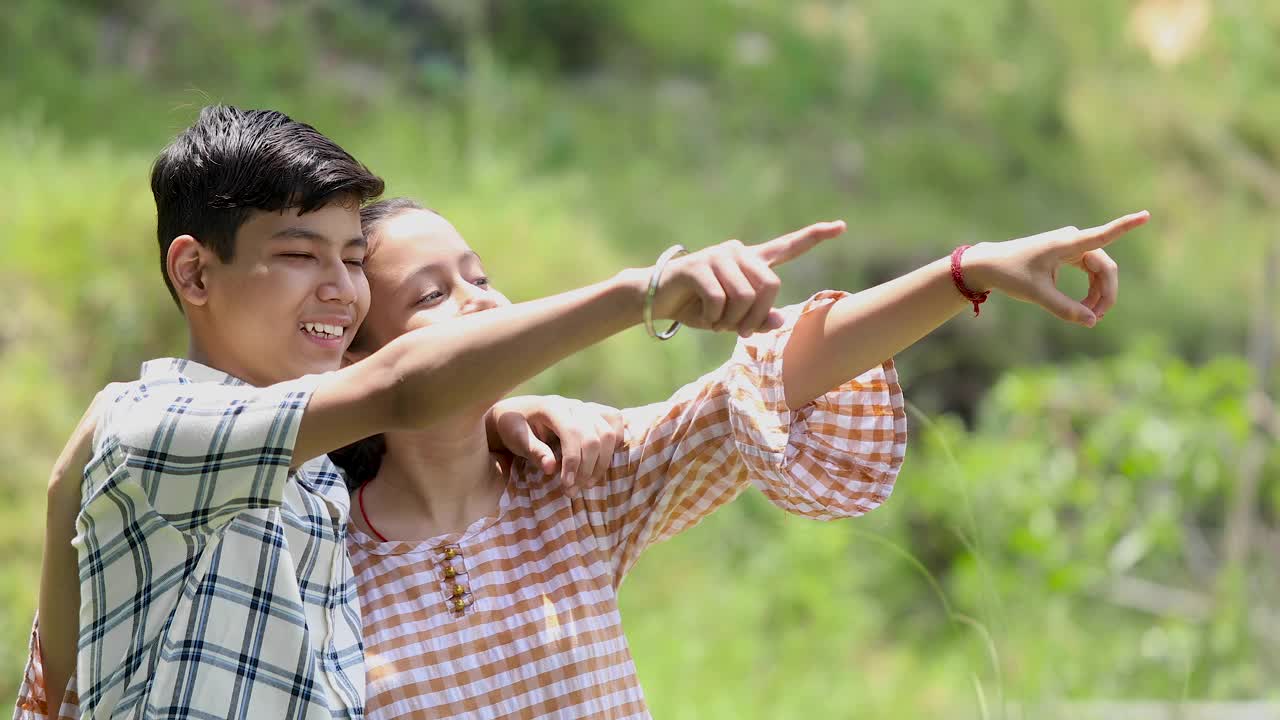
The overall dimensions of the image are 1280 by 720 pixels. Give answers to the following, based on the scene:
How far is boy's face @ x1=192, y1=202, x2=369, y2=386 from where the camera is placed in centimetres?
95

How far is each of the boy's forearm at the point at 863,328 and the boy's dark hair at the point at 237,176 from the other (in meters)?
0.34

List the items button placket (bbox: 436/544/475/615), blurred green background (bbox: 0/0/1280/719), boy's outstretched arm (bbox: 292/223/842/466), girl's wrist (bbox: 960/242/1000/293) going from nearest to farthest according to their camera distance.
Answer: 1. boy's outstretched arm (bbox: 292/223/842/466)
2. girl's wrist (bbox: 960/242/1000/293)
3. button placket (bbox: 436/544/475/615)
4. blurred green background (bbox: 0/0/1280/719)

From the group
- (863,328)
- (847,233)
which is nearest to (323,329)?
(863,328)

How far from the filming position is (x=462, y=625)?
1.01m

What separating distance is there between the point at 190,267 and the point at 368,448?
0.76ft

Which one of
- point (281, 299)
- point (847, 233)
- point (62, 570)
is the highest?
point (847, 233)

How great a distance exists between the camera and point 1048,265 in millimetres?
876

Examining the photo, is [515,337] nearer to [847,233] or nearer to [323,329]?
[323,329]

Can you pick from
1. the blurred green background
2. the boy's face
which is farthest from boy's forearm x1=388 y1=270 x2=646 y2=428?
the blurred green background

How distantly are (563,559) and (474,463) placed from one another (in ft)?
0.35

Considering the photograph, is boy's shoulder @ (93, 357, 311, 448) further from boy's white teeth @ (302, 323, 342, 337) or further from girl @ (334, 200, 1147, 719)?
girl @ (334, 200, 1147, 719)

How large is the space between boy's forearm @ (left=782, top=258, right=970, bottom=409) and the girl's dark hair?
34 centimetres

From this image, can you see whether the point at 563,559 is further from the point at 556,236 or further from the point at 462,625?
the point at 556,236

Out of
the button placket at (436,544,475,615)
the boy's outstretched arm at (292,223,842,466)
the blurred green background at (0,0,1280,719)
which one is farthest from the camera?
the blurred green background at (0,0,1280,719)
